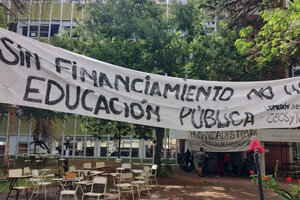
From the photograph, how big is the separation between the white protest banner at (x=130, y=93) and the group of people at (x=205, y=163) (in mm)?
12866

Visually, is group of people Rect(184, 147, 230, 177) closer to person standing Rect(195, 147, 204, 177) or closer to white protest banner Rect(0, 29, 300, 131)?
person standing Rect(195, 147, 204, 177)

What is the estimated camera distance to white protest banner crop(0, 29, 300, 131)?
3129 millimetres

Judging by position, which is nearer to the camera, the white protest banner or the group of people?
the white protest banner

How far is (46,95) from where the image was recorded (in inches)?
126

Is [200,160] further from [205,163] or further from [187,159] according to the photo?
[187,159]

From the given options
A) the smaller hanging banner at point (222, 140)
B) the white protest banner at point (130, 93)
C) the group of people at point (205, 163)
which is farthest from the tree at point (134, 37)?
the white protest banner at point (130, 93)

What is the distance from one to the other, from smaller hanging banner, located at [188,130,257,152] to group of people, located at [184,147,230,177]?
540mm

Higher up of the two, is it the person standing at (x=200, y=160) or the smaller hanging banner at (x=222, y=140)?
the smaller hanging banner at (x=222, y=140)

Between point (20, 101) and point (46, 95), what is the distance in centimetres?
30

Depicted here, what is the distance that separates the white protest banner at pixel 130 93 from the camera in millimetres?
3129

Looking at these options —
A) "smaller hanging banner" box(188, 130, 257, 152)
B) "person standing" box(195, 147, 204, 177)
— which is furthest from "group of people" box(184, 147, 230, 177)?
"smaller hanging banner" box(188, 130, 257, 152)

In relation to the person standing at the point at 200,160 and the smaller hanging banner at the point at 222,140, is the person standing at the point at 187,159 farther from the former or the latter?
the smaller hanging banner at the point at 222,140

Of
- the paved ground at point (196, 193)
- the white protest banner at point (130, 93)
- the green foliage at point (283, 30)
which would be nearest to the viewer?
the white protest banner at point (130, 93)

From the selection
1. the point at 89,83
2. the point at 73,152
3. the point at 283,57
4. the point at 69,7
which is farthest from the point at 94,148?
the point at 89,83
